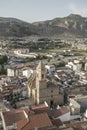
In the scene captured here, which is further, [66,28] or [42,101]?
[66,28]

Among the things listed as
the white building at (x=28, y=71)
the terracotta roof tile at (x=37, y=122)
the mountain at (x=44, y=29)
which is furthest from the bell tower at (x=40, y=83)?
the mountain at (x=44, y=29)

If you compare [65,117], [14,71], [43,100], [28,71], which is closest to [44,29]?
[14,71]

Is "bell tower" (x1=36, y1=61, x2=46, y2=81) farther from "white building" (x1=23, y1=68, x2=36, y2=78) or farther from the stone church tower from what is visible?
"white building" (x1=23, y1=68, x2=36, y2=78)

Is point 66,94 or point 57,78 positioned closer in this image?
point 66,94

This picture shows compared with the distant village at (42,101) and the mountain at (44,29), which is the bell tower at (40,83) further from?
the mountain at (44,29)

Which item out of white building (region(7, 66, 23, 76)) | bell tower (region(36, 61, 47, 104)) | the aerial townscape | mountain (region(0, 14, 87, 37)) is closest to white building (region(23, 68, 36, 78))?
the aerial townscape

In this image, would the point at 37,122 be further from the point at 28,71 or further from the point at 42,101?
the point at 28,71

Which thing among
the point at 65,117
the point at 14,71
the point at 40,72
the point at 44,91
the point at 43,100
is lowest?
the point at 65,117

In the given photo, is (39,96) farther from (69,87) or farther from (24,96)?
(69,87)

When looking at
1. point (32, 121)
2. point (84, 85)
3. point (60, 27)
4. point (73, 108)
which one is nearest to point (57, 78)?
point (84, 85)
